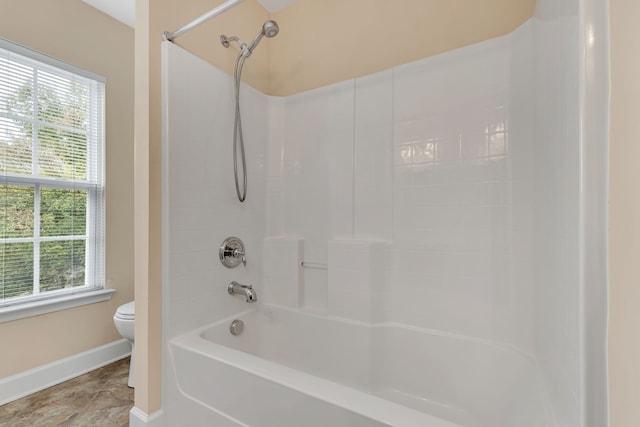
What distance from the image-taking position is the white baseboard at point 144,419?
1293 mm

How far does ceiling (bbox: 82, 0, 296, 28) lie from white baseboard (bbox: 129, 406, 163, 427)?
98.3 inches

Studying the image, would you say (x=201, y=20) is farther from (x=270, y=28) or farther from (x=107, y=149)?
(x=107, y=149)

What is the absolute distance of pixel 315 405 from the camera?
0.89 m

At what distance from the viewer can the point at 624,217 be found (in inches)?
16.5

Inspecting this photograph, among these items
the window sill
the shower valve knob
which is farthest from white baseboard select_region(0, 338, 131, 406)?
the shower valve knob

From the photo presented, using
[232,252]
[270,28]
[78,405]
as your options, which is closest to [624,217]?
[270,28]

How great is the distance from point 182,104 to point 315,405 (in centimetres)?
142

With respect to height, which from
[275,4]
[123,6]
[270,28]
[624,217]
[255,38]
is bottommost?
[624,217]

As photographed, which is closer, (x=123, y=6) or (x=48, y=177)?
(x=48, y=177)

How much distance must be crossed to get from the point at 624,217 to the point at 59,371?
2.91 m

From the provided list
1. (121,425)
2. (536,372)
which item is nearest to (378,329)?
(536,372)

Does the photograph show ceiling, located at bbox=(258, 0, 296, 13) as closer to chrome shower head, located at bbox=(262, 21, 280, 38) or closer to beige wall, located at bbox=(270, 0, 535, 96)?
beige wall, located at bbox=(270, 0, 535, 96)

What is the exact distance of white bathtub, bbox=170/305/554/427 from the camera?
0.89 metres

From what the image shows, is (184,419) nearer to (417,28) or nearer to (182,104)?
(182,104)
